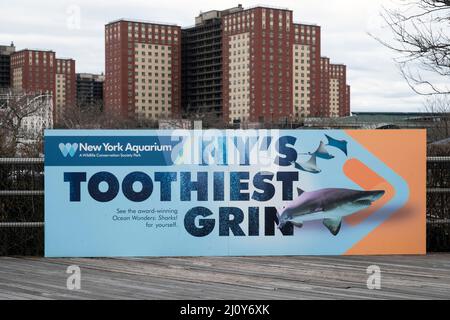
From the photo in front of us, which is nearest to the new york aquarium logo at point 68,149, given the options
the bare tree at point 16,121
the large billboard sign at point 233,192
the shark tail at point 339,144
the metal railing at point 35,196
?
the large billboard sign at point 233,192

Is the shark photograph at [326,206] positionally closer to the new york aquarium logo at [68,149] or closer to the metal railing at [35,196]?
the metal railing at [35,196]

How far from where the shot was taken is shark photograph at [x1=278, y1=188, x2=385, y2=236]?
409 inches

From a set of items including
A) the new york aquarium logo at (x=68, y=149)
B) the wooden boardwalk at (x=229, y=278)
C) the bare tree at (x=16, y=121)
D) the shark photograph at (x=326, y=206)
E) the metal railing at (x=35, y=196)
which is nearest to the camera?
the wooden boardwalk at (x=229, y=278)

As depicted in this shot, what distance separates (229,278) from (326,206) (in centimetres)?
231

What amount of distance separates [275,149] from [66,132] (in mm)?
2959

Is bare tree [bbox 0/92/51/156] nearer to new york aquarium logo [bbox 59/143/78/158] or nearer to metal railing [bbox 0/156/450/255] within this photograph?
metal railing [bbox 0/156/450/255]

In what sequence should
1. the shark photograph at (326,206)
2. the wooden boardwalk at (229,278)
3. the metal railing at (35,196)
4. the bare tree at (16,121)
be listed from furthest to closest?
1. the bare tree at (16,121)
2. the metal railing at (35,196)
3. the shark photograph at (326,206)
4. the wooden boardwalk at (229,278)

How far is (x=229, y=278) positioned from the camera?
8.72 meters

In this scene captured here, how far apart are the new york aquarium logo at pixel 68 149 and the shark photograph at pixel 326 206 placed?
3047mm

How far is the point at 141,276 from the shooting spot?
8844 mm

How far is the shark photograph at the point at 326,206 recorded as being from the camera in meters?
10.4

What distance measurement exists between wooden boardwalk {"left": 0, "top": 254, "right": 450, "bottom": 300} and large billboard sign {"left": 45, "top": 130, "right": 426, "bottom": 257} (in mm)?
280

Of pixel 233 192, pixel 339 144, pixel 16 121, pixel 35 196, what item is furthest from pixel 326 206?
pixel 16 121

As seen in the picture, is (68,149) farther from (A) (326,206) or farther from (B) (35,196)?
(A) (326,206)
